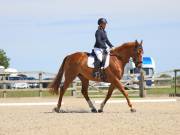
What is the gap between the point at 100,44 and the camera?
1541 cm

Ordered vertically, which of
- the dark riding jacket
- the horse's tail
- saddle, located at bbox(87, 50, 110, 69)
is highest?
the dark riding jacket

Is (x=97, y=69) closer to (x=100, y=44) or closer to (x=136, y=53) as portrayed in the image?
(x=100, y=44)

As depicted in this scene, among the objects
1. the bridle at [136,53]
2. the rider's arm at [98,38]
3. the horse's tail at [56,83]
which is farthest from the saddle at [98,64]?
the horse's tail at [56,83]

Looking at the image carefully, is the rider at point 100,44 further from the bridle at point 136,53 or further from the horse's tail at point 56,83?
the horse's tail at point 56,83

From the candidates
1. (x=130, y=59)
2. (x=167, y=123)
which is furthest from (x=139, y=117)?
(x=130, y=59)

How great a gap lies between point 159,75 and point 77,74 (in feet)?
53.0

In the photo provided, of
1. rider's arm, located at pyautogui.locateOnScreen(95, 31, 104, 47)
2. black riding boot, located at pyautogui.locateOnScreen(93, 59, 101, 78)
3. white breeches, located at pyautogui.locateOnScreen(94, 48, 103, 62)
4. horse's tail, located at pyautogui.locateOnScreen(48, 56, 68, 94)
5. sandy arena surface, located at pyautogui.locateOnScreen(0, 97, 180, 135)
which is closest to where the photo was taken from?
sandy arena surface, located at pyautogui.locateOnScreen(0, 97, 180, 135)

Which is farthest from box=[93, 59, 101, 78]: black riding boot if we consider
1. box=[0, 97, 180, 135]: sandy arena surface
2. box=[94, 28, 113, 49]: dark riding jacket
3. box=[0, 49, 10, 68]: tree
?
box=[0, 49, 10, 68]: tree

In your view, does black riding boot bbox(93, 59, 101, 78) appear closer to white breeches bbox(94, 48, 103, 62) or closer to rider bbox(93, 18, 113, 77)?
rider bbox(93, 18, 113, 77)

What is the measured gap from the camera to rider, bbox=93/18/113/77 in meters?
15.3

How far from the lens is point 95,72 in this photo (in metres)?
15.8

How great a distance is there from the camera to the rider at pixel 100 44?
1530 cm

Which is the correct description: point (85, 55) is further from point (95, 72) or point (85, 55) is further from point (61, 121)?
point (61, 121)

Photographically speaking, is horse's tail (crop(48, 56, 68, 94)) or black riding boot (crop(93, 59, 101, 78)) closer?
black riding boot (crop(93, 59, 101, 78))
